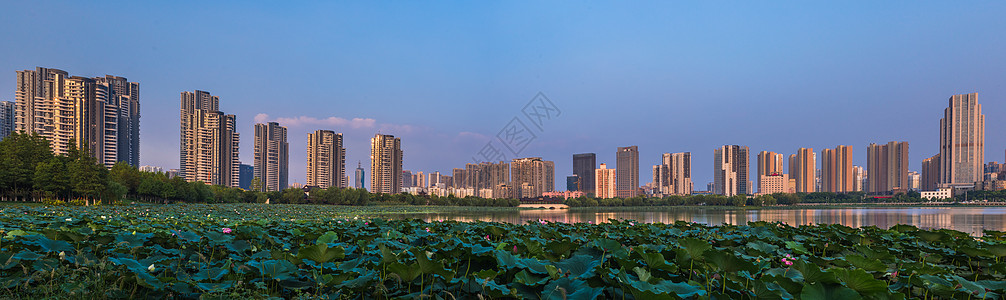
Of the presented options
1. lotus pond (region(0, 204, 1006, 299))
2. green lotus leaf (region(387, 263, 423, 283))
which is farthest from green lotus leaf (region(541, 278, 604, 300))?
green lotus leaf (region(387, 263, 423, 283))

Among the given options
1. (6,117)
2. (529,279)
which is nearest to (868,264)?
(529,279)

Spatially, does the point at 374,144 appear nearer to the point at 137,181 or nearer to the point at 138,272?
the point at 137,181

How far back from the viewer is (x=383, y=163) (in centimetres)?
18462

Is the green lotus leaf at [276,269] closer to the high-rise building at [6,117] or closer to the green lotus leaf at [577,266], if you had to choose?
the green lotus leaf at [577,266]

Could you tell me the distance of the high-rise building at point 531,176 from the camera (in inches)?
6289

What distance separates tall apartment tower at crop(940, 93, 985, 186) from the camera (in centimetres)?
18116

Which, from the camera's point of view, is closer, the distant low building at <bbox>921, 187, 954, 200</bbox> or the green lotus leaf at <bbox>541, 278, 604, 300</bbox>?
the green lotus leaf at <bbox>541, 278, 604, 300</bbox>

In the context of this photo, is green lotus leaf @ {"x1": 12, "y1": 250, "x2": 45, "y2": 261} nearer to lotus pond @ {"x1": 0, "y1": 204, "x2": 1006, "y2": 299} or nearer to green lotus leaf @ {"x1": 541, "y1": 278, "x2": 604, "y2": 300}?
lotus pond @ {"x1": 0, "y1": 204, "x2": 1006, "y2": 299}

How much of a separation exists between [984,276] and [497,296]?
4736mm

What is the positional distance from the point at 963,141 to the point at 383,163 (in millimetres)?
233272

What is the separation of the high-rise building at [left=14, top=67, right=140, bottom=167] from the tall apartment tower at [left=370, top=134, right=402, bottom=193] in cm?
7926

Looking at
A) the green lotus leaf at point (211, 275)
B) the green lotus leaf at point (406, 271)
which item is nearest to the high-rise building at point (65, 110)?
the green lotus leaf at point (211, 275)

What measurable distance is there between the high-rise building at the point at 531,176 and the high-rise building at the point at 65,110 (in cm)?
12338

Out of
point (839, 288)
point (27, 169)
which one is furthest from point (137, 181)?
point (839, 288)
